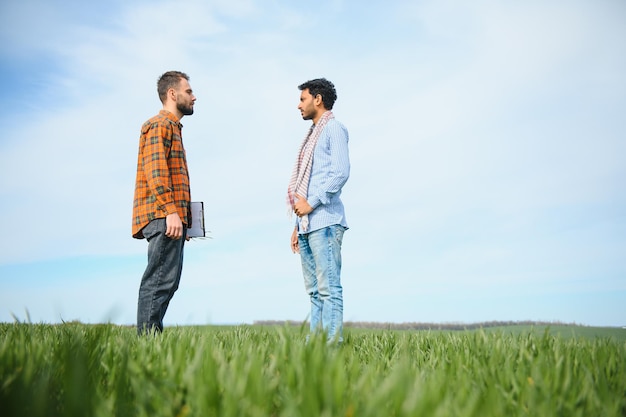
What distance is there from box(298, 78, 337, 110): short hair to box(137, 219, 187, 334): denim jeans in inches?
78.5

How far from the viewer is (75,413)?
5.06 feet

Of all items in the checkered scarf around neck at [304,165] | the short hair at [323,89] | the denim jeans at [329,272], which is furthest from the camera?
the short hair at [323,89]

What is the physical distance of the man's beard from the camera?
17.1 feet

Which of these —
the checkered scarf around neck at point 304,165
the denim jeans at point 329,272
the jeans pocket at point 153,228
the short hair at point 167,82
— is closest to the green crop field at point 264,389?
the denim jeans at point 329,272

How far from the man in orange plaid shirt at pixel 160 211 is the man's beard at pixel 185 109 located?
16cm

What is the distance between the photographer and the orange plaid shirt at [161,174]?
15.4 ft

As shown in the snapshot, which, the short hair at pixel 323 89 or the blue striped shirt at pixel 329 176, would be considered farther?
the short hair at pixel 323 89

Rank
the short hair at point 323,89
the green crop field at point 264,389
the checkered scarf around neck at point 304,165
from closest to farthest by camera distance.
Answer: the green crop field at point 264,389 < the checkered scarf around neck at point 304,165 < the short hair at point 323,89

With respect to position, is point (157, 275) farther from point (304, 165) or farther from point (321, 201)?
point (304, 165)

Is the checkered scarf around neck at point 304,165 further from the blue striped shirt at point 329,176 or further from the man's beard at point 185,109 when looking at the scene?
the man's beard at point 185,109

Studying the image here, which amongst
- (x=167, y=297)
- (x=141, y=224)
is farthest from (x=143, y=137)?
(x=167, y=297)

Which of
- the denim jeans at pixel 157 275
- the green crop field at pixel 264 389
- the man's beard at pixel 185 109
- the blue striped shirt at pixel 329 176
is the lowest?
the green crop field at pixel 264 389

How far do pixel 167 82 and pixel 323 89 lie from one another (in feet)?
5.10

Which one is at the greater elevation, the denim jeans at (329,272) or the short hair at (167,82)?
the short hair at (167,82)
